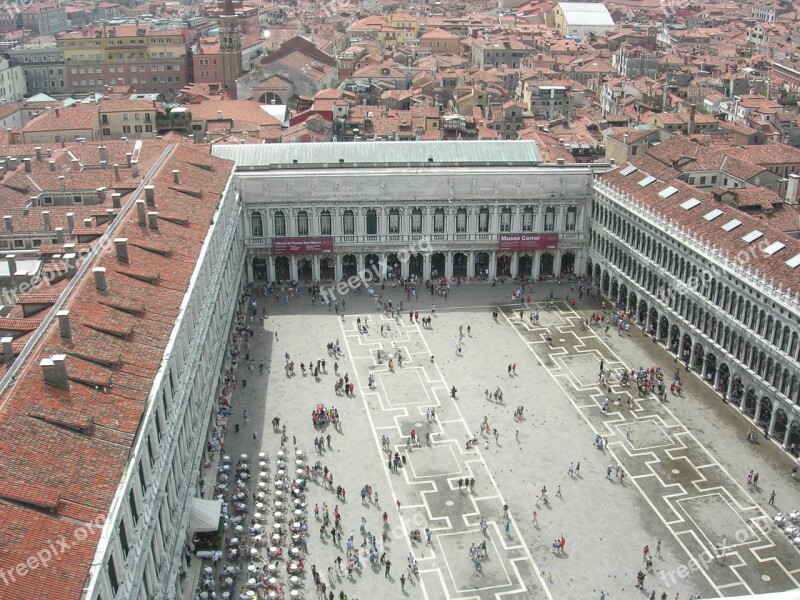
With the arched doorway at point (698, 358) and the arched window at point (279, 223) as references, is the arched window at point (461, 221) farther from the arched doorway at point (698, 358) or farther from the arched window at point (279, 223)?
the arched doorway at point (698, 358)

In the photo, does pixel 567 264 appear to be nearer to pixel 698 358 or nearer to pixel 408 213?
pixel 408 213

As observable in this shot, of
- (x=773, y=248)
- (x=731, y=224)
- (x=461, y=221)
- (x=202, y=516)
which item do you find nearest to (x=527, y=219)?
(x=461, y=221)

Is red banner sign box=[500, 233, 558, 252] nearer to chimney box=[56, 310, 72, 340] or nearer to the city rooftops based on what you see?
the city rooftops

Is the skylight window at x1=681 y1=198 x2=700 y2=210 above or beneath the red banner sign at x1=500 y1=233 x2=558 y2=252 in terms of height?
above

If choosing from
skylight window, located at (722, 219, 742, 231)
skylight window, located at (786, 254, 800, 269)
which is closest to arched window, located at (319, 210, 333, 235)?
skylight window, located at (722, 219, 742, 231)

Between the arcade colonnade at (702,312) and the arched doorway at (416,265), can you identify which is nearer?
the arcade colonnade at (702,312)

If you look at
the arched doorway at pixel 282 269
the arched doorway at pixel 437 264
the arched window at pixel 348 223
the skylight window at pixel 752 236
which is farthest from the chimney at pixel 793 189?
the arched doorway at pixel 282 269
